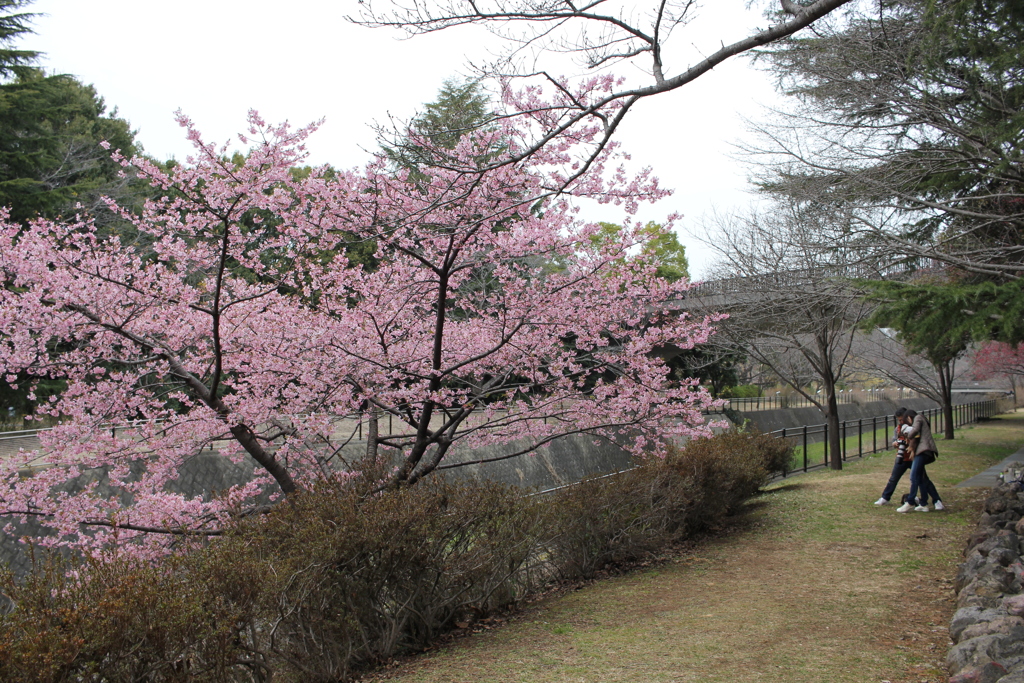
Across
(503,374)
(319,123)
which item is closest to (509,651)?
(503,374)

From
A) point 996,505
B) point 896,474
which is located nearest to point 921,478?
point 896,474

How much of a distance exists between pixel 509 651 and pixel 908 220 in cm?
975

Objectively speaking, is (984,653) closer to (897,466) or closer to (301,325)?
(301,325)

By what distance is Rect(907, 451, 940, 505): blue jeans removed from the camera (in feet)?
32.2

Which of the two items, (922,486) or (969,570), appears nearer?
(969,570)

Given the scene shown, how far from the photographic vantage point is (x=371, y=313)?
7945mm

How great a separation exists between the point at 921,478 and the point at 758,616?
5.59 m

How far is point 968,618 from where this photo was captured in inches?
188

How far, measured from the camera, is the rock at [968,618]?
4.63 metres

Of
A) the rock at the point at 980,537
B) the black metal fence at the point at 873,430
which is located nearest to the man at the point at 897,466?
the rock at the point at 980,537

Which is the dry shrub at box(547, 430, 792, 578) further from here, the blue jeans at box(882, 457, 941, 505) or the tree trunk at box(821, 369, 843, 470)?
the tree trunk at box(821, 369, 843, 470)

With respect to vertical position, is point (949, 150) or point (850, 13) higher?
point (850, 13)

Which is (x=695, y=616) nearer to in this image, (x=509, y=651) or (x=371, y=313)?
(x=509, y=651)

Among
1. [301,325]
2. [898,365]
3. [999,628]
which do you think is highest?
[301,325]
